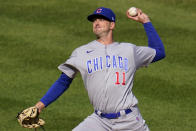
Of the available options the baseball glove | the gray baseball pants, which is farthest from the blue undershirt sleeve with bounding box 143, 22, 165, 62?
the baseball glove

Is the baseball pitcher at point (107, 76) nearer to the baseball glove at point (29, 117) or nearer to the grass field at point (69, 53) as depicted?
the baseball glove at point (29, 117)

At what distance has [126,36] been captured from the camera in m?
16.5

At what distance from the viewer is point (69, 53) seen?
15.4 meters

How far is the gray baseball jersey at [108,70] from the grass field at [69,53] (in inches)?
151

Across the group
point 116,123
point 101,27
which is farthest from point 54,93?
point 101,27

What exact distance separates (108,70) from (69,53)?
→ 28.1 feet

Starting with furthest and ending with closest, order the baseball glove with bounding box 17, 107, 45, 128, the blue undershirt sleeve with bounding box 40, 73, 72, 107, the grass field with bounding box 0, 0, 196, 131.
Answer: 1. the grass field with bounding box 0, 0, 196, 131
2. the blue undershirt sleeve with bounding box 40, 73, 72, 107
3. the baseball glove with bounding box 17, 107, 45, 128

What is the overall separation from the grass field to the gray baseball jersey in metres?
3.83

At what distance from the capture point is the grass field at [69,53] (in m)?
11.7

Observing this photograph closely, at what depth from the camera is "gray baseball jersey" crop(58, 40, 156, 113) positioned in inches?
265

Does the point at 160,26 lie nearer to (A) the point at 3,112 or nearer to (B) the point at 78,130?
(A) the point at 3,112

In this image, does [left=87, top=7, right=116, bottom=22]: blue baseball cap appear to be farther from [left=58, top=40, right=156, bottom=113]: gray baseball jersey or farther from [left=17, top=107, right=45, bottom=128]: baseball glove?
[left=17, top=107, right=45, bottom=128]: baseball glove

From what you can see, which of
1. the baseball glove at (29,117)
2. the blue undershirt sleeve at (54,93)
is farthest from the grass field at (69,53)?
the blue undershirt sleeve at (54,93)

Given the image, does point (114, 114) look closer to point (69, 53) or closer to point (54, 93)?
point (54, 93)
